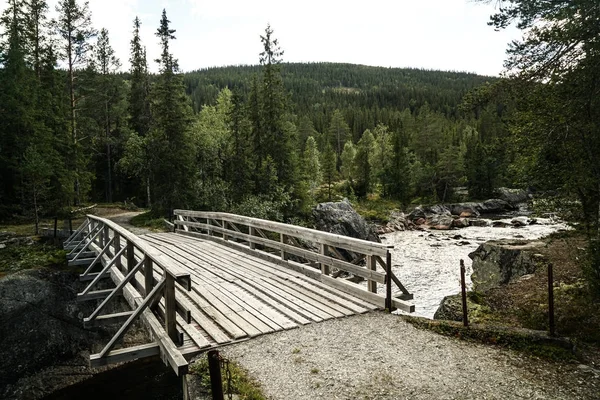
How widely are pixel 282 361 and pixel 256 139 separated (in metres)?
24.7

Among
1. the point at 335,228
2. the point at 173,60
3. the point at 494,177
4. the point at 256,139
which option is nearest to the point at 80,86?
the point at 173,60

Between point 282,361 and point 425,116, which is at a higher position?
point 425,116

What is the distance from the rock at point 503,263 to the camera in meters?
12.2

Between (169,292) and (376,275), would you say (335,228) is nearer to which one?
(376,275)

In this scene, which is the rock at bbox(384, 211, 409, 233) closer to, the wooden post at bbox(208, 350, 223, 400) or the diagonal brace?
the diagonal brace

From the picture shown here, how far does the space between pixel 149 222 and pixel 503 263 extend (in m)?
19.1

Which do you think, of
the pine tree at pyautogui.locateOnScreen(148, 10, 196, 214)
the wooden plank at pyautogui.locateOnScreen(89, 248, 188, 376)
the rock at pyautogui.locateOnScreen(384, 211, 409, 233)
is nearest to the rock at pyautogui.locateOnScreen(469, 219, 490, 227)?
the rock at pyautogui.locateOnScreen(384, 211, 409, 233)

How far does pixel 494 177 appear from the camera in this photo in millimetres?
54156

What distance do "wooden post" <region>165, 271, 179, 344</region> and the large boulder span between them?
2124cm

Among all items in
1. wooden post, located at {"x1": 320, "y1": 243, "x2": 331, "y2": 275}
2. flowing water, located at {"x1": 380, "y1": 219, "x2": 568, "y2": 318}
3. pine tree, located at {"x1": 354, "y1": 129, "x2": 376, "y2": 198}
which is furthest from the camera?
pine tree, located at {"x1": 354, "y1": 129, "x2": 376, "y2": 198}

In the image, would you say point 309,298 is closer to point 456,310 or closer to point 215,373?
point 456,310

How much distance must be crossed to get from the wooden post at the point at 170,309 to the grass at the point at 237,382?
20.1 inches

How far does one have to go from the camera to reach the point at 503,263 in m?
13.0

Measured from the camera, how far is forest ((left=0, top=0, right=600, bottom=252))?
683 cm
